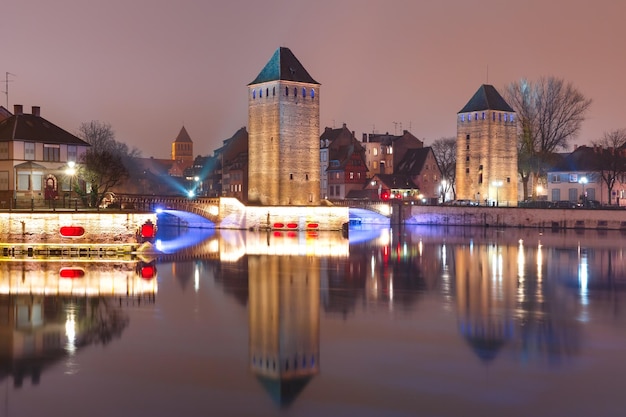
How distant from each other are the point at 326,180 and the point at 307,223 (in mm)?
29077

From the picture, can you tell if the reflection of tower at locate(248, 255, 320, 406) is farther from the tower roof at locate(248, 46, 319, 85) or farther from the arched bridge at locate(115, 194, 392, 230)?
the tower roof at locate(248, 46, 319, 85)

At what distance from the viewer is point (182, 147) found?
6531 inches

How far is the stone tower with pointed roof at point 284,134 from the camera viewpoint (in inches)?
1925

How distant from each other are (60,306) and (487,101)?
52.0m

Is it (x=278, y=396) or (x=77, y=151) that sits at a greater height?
(x=77, y=151)

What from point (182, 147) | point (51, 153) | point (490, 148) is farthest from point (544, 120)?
point (182, 147)

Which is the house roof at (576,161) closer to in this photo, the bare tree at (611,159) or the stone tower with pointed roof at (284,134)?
the bare tree at (611,159)

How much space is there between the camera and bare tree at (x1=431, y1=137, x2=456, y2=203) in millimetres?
80500

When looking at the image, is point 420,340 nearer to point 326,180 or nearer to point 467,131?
point 467,131

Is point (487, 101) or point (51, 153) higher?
point (487, 101)

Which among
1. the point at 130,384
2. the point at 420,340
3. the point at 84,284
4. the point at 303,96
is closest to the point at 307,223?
the point at 303,96

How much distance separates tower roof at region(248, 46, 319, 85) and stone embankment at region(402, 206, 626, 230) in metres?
15.6

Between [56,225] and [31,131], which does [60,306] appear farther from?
[31,131]

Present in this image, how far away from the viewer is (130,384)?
39.2 feet
